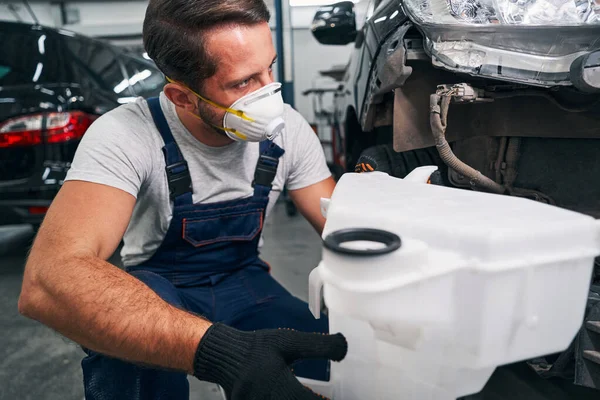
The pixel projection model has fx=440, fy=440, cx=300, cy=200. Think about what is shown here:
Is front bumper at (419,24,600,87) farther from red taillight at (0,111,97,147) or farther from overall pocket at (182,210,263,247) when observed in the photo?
red taillight at (0,111,97,147)

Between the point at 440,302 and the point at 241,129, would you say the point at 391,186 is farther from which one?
the point at 241,129

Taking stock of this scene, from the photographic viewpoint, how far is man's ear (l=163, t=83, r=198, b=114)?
44.3 inches

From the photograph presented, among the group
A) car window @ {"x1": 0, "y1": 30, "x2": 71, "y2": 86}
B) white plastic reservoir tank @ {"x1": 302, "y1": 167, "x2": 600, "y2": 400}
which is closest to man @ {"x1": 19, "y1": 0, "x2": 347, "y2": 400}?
white plastic reservoir tank @ {"x1": 302, "y1": 167, "x2": 600, "y2": 400}

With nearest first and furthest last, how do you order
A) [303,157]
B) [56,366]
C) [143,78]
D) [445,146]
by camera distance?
[445,146], [303,157], [56,366], [143,78]

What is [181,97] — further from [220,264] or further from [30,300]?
[30,300]

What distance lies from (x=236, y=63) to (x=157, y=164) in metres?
0.33

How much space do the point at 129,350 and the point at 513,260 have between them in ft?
2.13

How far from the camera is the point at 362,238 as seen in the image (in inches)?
22.6

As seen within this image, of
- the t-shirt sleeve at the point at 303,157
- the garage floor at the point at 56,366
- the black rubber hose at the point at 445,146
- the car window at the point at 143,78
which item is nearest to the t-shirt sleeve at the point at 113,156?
the t-shirt sleeve at the point at 303,157

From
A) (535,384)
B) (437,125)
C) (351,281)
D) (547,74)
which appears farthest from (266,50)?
(535,384)

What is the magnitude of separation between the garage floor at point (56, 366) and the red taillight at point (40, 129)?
0.73 m

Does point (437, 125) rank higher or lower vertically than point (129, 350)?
higher

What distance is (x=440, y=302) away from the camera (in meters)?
0.55

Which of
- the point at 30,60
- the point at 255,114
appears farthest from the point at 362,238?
the point at 30,60
